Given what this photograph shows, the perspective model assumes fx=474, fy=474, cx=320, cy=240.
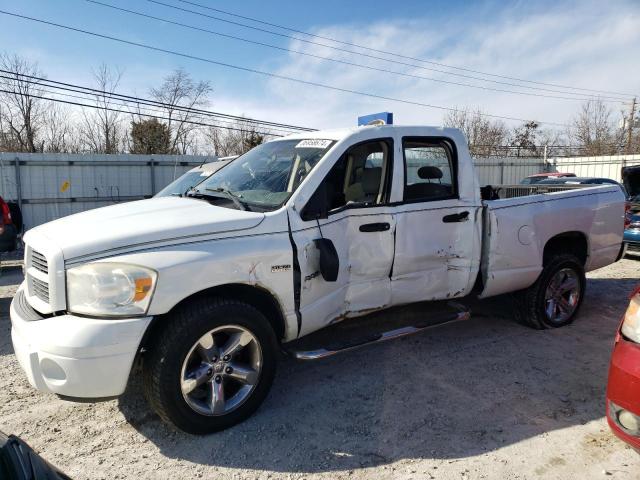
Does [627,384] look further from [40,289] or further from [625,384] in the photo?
[40,289]

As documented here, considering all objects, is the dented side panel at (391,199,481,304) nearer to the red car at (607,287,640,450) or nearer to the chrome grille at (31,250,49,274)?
the red car at (607,287,640,450)

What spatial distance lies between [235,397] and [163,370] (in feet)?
1.91

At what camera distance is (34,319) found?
2.87 meters

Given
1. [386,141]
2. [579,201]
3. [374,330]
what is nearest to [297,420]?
[374,330]

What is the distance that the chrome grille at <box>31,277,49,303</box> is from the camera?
283cm

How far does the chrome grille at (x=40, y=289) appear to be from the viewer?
111 inches

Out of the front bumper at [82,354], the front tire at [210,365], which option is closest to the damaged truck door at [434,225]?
the front tire at [210,365]

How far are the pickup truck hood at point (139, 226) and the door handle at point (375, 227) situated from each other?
2.91ft

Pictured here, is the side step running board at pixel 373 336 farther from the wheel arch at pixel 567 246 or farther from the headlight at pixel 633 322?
the headlight at pixel 633 322

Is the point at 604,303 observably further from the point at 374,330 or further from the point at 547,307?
the point at 374,330

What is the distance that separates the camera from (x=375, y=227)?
373 centimetres

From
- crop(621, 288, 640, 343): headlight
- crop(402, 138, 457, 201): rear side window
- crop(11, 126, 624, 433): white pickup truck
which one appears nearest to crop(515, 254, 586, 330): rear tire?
crop(11, 126, 624, 433): white pickup truck

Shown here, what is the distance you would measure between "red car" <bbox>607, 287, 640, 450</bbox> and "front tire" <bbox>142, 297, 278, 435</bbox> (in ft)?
6.64

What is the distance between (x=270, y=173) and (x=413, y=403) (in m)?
2.08
